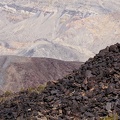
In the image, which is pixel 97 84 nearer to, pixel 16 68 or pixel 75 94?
pixel 75 94

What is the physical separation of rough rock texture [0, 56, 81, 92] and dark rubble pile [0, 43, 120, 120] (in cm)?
7547

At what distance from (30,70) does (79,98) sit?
298ft

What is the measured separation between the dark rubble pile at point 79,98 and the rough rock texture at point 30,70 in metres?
75.5

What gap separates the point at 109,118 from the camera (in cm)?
1348

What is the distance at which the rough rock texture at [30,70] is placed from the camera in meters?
97.5

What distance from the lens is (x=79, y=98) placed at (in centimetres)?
1539

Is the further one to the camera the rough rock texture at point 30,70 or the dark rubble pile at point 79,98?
the rough rock texture at point 30,70

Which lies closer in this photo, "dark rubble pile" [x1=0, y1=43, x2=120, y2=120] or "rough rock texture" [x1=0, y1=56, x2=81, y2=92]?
"dark rubble pile" [x1=0, y1=43, x2=120, y2=120]

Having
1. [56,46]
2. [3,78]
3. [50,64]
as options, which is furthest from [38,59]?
[56,46]

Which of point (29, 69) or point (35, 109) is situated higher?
point (29, 69)

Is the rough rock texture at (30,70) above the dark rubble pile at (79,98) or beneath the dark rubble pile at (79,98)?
above

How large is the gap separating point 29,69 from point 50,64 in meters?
7.02

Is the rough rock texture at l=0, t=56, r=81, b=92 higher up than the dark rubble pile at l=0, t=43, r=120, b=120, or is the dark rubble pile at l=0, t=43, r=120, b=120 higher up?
the rough rock texture at l=0, t=56, r=81, b=92

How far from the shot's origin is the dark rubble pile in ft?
47.1
